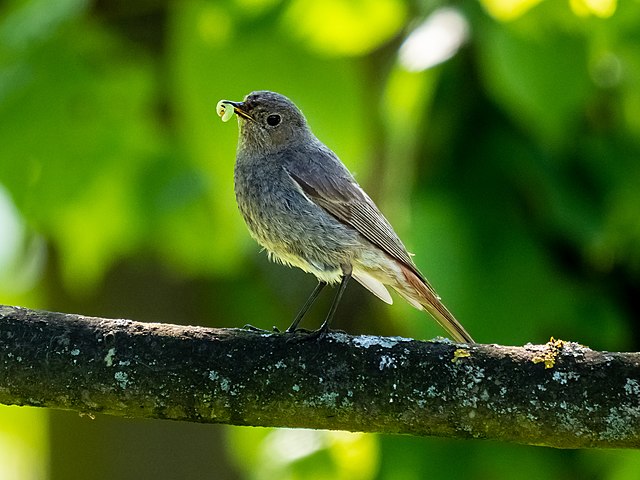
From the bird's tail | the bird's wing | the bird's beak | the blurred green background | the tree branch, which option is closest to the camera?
the tree branch

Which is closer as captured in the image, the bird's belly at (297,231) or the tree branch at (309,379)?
the tree branch at (309,379)

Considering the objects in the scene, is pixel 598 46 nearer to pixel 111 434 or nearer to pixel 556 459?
pixel 556 459

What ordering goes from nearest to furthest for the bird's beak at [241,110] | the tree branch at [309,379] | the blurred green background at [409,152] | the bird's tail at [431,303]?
the tree branch at [309,379]
the bird's tail at [431,303]
the bird's beak at [241,110]
the blurred green background at [409,152]

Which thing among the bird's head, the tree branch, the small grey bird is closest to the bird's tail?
the small grey bird

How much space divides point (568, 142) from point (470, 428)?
9.83 feet

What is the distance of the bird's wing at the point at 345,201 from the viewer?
16.5 ft

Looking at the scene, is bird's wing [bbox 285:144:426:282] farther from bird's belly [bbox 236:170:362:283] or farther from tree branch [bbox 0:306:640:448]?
tree branch [bbox 0:306:640:448]

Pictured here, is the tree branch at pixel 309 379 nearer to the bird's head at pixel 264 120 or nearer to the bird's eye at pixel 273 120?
the bird's head at pixel 264 120

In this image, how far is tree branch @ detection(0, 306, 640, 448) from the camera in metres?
3.37

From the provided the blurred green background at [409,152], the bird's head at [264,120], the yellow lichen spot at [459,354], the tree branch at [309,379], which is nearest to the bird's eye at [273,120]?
the bird's head at [264,120]

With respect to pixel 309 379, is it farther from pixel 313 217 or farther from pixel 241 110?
pixel 241 110

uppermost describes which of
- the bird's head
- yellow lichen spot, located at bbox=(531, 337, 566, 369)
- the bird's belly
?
the bird's head

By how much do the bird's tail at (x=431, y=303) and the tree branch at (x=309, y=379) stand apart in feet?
4.17

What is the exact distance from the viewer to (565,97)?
527cm
